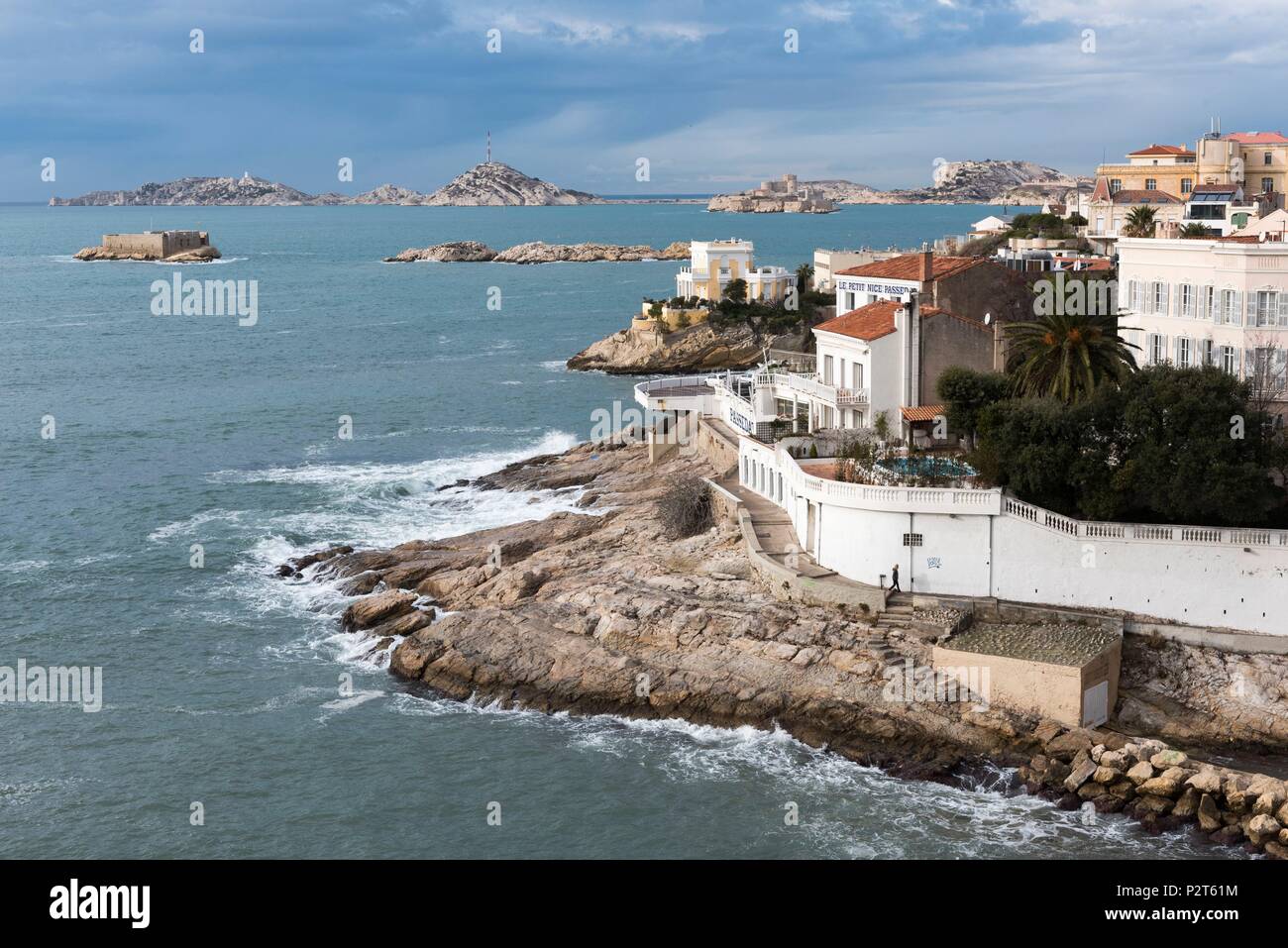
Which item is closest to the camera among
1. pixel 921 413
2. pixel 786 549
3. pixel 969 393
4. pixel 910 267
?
pixel 786 549

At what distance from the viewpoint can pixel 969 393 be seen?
38844mm

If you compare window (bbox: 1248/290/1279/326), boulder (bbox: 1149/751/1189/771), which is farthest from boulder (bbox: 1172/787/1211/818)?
window (bbox: 1248/290/1279/326)

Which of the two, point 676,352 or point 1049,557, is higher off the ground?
point 676,352

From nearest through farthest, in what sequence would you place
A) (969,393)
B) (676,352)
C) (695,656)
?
(695,656) → (969,393) → (676,352)

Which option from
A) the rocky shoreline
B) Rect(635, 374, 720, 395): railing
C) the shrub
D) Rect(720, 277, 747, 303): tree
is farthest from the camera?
Rect(720, 277, 747, 303): tree

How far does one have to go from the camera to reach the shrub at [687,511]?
4253 centimetres

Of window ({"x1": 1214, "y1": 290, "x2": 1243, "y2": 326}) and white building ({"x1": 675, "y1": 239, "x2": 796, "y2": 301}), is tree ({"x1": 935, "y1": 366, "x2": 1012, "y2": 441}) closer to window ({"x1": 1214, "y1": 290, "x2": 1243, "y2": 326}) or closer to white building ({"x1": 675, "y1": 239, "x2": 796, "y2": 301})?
window ({"x1": 1214, "y1": 290, "x2": 1243, "y2": 326})

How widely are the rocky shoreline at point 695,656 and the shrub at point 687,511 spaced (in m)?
0.42

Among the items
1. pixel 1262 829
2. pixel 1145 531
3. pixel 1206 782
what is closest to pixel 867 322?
pixel 1145 531

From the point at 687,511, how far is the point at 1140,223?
36644 mm

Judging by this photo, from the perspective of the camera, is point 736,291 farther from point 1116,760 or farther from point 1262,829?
point 1262,829

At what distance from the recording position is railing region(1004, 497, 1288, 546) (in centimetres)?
3212

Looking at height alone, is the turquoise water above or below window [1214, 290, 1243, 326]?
below

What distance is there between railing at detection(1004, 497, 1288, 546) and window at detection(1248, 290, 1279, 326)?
7278 mm
